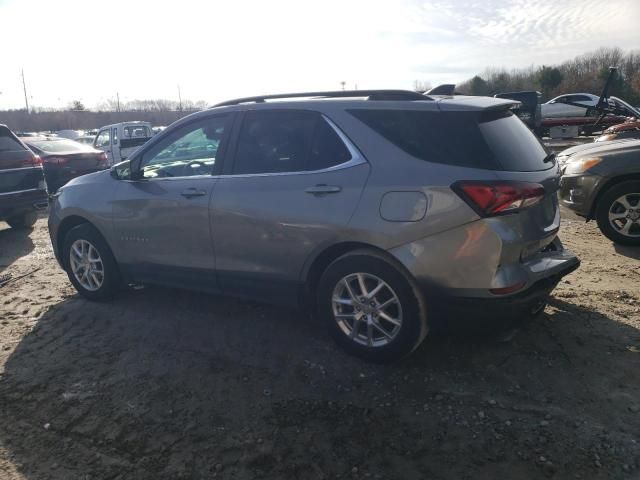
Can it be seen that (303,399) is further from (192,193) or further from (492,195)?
(192,193)

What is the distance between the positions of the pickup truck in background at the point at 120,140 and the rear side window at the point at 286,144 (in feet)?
43.9

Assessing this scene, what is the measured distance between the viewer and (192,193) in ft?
13.3

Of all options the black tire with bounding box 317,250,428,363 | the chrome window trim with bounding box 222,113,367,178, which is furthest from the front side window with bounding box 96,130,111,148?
the black tire with bounding box 317,250,428,363

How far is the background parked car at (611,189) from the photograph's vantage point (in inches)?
232

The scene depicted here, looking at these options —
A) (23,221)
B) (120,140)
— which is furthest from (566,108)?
(23,221)

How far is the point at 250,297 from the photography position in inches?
156

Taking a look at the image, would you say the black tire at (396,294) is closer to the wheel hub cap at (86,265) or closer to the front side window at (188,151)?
the front side window at (188,151)

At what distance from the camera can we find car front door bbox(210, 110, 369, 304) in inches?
134

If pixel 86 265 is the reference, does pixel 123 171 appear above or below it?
above

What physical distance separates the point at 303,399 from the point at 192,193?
73.4 inches

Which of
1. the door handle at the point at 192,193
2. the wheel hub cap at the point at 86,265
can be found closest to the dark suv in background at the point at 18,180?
the wheel hub cap at the point at 86,265

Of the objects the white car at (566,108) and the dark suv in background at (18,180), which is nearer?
the dark suv in background at (18,180)

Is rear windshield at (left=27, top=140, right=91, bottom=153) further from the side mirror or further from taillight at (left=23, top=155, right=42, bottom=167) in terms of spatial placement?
the side mirror

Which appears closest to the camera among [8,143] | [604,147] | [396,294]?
[396,294]
